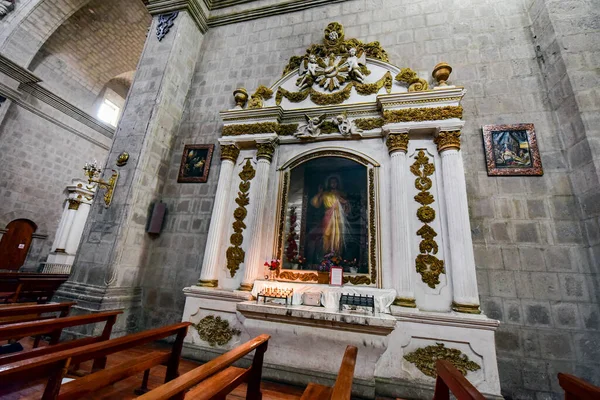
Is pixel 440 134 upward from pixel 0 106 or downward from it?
downward

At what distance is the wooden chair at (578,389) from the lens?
5.28ft

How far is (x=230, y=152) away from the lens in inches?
203

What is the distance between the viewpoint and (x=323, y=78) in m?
5.23

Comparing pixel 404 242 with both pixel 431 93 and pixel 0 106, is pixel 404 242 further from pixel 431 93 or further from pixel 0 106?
pixel 0 106

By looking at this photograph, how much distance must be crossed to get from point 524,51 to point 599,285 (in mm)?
3926

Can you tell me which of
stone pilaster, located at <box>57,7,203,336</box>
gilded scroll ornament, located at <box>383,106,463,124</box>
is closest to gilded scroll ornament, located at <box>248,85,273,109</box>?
stone pilaster, located at <box>57,7,203,336</box>

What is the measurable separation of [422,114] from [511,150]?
1.49 m

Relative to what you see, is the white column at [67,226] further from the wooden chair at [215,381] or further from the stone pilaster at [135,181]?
the wooden chair at [215,381]

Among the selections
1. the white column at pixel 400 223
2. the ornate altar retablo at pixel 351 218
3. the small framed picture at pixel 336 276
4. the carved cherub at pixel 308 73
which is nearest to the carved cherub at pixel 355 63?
the ornate altar retablo at pixel 351 218

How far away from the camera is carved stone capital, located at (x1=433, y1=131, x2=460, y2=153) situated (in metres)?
4.09

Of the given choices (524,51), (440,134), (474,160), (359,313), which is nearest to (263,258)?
(359,313)

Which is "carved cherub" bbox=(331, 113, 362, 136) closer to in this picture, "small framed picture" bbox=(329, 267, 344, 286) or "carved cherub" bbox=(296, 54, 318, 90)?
"carved cherub" bbox=(296, 54, 318, 90)

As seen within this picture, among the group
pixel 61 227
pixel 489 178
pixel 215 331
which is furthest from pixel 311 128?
pixel 61 227

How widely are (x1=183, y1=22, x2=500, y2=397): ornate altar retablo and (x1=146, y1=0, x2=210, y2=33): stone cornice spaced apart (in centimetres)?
294
